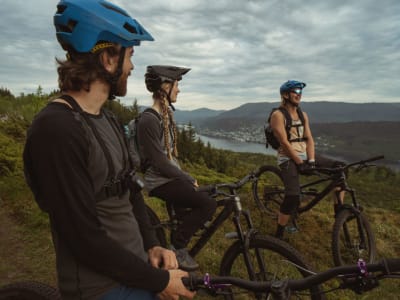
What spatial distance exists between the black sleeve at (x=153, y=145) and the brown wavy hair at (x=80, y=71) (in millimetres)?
2291

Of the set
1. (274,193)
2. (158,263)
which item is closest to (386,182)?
(274,193)

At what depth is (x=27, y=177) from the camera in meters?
1.74

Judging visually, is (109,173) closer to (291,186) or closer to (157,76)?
(157,76)

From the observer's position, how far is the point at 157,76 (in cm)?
468

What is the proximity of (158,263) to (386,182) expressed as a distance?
107817 millimetres

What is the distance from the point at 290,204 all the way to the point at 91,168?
17.8ft

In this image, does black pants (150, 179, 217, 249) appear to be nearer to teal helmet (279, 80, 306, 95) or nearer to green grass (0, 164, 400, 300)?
green grass (0, 164, 400, 300)

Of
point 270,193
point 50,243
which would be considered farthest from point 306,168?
point 50,243

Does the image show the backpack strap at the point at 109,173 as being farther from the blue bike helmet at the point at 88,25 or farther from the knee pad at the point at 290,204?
the knee pad at the point at 290,204

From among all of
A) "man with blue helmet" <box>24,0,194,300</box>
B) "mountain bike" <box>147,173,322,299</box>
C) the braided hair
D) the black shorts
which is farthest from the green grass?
"man with blue helmet" <box>24,0,194,300</box>

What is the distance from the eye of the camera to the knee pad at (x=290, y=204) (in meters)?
6.43

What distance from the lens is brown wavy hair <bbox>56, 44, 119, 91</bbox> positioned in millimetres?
1924

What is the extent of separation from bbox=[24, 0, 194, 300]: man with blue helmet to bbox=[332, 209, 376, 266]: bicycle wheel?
435cm

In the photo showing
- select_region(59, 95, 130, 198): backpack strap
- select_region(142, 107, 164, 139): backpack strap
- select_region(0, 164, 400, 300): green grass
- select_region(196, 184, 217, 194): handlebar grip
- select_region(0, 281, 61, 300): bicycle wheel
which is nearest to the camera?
select_region(59, 95, 130, 198): backpack strap
